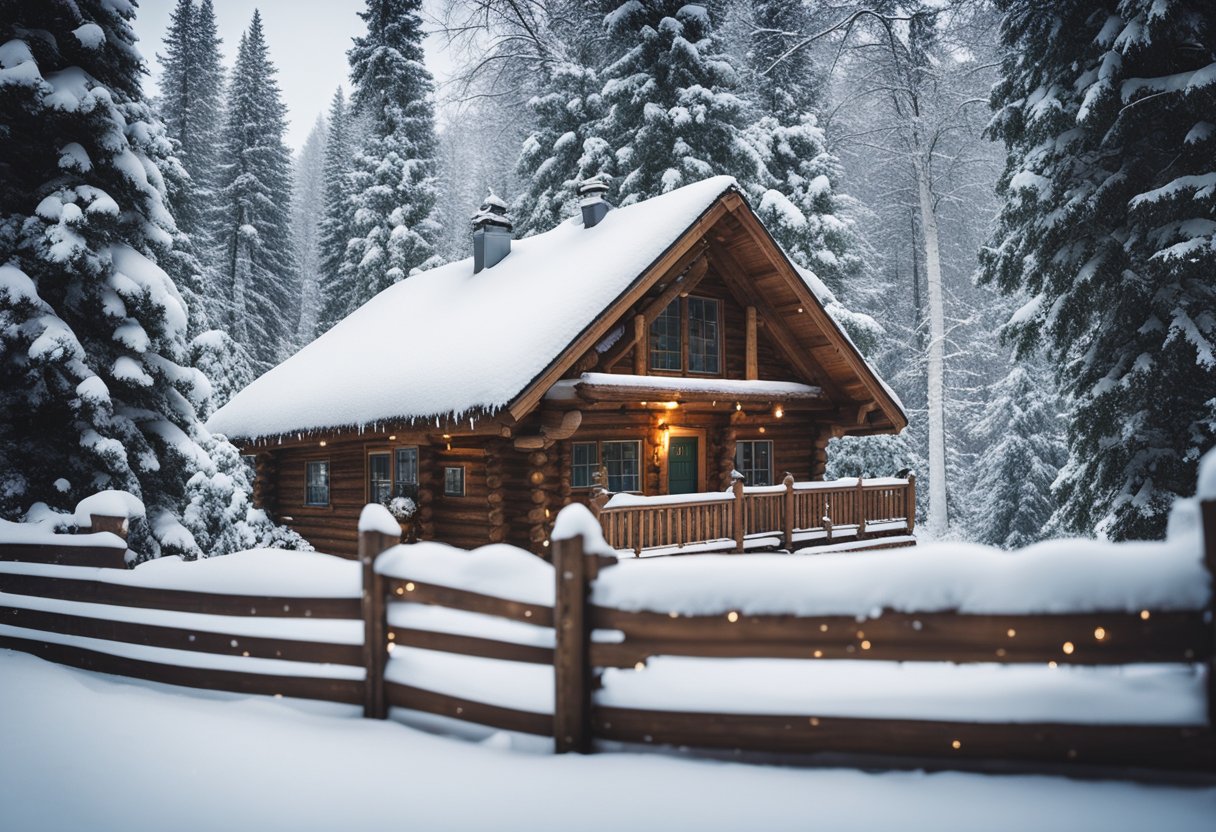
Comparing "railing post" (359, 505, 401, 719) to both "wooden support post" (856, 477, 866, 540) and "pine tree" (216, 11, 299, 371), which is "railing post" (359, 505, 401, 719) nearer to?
"wooden support post" (856, 477, 866, 540)

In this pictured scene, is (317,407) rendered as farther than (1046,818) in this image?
Yes

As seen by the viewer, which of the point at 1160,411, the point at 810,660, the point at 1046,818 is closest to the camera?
the point at 1046,818

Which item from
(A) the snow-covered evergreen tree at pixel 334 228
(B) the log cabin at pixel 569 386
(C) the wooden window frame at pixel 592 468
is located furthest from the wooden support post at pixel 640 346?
(A) the snow-covered evergreen tree at pixel 334 228

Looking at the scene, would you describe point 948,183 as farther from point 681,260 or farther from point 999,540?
point 681,260

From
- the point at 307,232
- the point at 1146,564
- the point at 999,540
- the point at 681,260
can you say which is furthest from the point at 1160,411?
the point at 307,232

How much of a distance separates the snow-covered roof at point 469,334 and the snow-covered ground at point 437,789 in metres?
6.08

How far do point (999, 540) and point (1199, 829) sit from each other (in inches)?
948

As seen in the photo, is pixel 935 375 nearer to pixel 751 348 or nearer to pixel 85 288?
pixel 751 348

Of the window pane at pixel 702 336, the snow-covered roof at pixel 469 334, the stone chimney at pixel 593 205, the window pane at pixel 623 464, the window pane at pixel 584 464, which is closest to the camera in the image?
the snow-covered roof at pixel 469 334

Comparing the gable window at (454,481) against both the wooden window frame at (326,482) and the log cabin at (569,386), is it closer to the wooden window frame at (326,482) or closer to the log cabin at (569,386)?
the log cabin at (569,386)

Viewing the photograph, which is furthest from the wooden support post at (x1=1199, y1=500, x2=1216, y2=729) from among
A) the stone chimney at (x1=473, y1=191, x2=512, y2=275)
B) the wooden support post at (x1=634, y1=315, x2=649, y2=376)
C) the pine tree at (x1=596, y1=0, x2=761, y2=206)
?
the pine tree at (x1=596, y1=0, x2=761, y2=206)

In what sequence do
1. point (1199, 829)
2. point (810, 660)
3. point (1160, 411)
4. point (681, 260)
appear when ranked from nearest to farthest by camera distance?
point (1199, 829) → point (810, 660) → point (1160, 411) → point (681, 260)

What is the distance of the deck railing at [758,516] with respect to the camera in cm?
1092

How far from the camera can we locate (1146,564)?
11.1 feet
